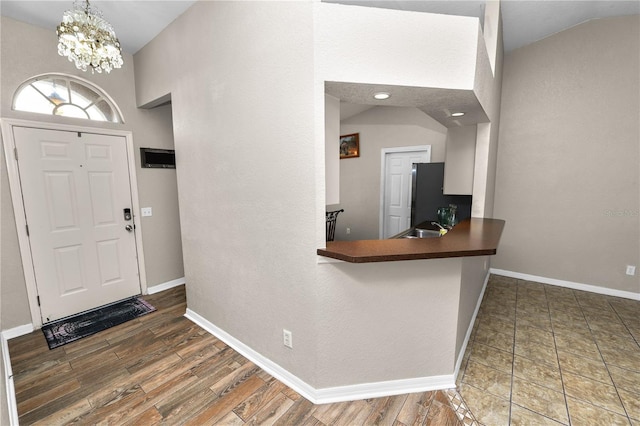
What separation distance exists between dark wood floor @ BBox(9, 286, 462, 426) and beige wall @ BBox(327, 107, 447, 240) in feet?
11.7

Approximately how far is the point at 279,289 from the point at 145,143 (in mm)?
2704

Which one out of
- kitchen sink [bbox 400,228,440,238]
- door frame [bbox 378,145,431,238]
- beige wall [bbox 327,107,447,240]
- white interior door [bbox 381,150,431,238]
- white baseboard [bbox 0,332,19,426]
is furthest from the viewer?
white interior door [bbox 381,150,431,238]

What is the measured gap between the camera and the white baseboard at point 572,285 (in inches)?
120

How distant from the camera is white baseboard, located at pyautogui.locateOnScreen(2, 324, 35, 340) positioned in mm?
2391

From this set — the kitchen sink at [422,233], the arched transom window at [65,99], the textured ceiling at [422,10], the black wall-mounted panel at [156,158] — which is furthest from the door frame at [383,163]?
the arched transom window at [65,99]

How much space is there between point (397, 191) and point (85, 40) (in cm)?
434

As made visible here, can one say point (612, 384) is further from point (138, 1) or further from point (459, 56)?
point (138, 1)

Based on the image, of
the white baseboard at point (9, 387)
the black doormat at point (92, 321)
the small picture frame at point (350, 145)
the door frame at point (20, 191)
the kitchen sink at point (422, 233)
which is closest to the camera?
the white baseboard at point (9, 387)

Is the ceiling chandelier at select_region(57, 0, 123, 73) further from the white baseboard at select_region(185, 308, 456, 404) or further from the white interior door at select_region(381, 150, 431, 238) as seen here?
the white interior door at select_region(381, 150, 431, 238)

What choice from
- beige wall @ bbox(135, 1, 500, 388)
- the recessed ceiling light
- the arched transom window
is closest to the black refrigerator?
beige wall @ bbox(135, 1, 500, 388)

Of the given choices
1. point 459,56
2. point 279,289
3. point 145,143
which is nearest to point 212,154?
point 279,289

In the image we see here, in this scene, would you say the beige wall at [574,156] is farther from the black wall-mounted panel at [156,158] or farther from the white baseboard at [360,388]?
the black wall-mounted panel at [156,158]

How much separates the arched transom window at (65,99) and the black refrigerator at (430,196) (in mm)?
3797

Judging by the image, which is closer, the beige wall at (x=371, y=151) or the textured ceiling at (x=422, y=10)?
the textured ceiling at (x=422, y=10)
